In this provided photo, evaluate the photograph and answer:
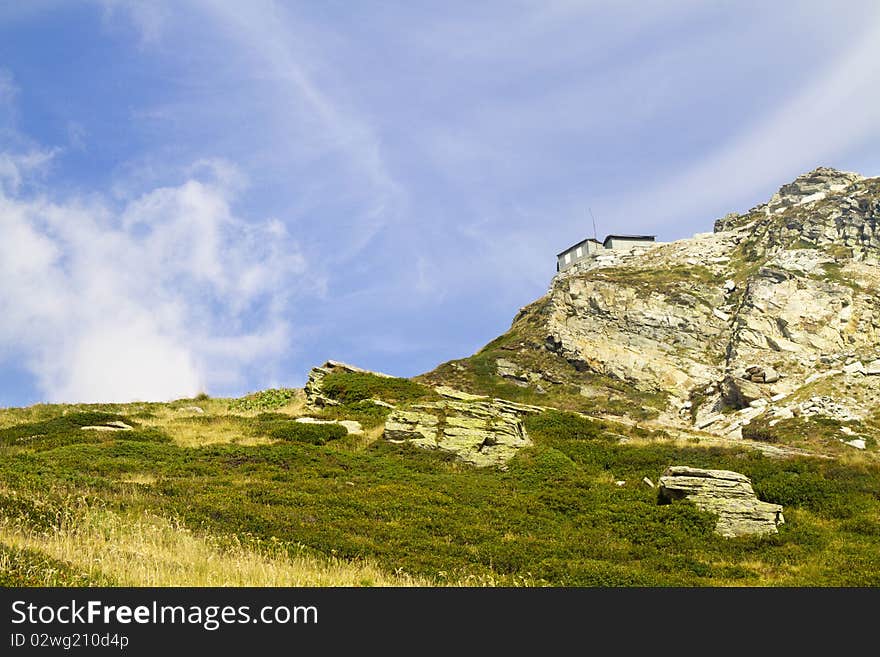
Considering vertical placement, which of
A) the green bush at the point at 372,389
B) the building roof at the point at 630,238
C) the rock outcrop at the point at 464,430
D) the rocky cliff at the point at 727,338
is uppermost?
the building roof at the point at 630,238

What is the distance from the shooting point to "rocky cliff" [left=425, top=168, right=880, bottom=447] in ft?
241

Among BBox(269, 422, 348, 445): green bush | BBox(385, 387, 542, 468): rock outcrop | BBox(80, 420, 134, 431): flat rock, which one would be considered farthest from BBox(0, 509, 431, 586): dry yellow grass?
BBox(80, 420, 134, 431): flat rock

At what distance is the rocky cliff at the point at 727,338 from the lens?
73.3 m

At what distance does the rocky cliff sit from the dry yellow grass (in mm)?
57482

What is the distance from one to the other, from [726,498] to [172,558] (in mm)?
16368

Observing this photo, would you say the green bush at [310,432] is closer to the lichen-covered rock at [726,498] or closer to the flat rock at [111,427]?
the flat rock at [111,427]

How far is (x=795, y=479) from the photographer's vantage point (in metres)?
22.8

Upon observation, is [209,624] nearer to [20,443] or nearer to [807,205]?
[20,443]

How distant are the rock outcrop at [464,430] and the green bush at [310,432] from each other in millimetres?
2489

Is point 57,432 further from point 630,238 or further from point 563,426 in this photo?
point 630,238

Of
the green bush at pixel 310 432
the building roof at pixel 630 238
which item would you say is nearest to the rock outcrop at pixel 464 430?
the green bush at pixel 310 432

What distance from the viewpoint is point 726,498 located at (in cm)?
2000

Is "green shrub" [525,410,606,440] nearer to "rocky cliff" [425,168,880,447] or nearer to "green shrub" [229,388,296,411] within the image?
"green shrub" [229,388,296,411]

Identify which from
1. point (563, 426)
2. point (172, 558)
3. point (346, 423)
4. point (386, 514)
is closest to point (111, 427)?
point (346, 423)
